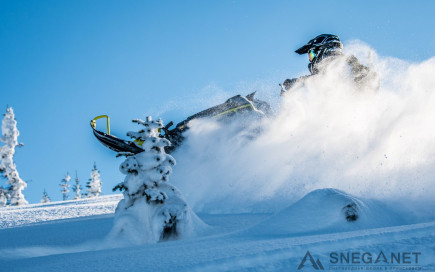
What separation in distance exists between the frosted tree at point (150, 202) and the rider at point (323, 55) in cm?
728

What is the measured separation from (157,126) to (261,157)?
397 centimetres

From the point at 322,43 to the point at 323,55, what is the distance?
23.5 inches

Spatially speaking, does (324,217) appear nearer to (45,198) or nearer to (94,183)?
(94,183)

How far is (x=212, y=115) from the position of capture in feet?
36.1

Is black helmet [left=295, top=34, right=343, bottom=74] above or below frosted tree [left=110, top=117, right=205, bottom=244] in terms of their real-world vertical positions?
above

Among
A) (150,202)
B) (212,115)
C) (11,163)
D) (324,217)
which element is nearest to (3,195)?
(11,163)

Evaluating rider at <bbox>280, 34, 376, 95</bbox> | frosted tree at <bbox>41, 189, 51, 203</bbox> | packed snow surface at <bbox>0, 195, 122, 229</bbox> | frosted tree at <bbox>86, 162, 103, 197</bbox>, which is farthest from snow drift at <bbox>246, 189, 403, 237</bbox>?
frosted tree at <bbox>41, 189, 51, 203</bbox>

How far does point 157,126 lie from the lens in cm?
560

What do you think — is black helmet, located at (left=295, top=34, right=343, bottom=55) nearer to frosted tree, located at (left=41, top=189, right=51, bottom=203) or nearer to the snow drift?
the snow drift

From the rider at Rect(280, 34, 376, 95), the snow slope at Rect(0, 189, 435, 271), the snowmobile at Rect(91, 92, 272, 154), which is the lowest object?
the snow slope at Rect(0, 189, 435, 271)

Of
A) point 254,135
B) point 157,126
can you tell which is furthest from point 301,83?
point 157,126

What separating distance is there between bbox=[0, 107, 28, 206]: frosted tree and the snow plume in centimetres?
2063

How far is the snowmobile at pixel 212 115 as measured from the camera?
33.1 ft

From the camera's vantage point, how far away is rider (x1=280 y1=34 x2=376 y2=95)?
10.8 m
